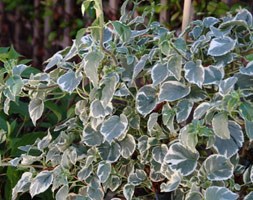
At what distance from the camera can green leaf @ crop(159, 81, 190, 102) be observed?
1267 mm

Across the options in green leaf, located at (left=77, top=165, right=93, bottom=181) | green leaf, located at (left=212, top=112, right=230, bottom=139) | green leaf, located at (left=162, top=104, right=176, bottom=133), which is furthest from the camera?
green leaf, located at (left=77, top=165, right=93, bottom=181)

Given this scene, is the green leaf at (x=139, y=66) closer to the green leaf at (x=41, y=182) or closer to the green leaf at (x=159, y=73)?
the green leaf at (x=159, y=73)

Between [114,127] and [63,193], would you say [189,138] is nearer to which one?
[114,127]

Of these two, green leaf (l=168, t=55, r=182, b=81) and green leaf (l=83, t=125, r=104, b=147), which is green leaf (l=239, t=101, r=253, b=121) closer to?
green leaf (l=168, t=55, r=182, b=81)

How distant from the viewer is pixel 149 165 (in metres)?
1.43

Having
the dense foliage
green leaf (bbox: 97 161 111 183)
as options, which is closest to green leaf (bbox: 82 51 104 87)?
the dense foliage

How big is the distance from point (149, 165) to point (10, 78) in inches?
15.6

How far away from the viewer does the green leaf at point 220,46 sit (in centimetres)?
127

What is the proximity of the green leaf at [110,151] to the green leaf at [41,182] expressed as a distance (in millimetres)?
142

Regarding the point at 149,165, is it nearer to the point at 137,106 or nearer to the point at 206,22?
the point at 137,106

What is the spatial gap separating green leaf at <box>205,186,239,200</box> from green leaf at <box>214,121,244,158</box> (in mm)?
74

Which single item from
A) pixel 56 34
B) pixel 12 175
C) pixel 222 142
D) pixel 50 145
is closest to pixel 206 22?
pixel 222 142

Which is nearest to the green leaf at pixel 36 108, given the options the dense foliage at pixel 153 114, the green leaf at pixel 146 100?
the dense foliage at pixel 153 114

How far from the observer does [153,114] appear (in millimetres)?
1322
